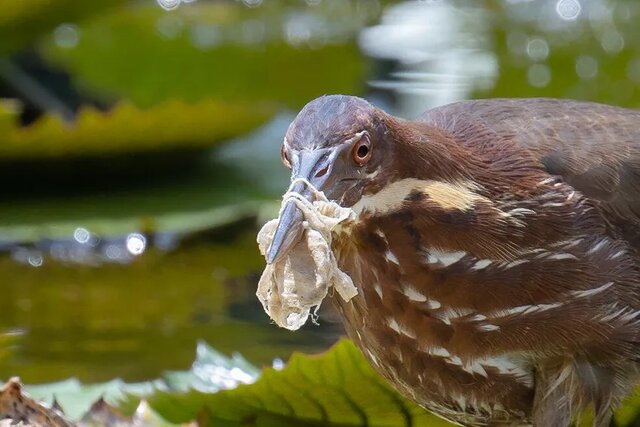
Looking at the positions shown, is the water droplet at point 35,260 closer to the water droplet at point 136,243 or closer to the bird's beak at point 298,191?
the water droplet at point 136,243

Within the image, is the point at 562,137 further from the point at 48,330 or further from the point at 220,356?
the point at 48,330

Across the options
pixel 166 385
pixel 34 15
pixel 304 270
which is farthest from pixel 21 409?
pixel 34 15

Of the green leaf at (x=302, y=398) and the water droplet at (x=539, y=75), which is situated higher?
the green leaf at (x=302, y=398)

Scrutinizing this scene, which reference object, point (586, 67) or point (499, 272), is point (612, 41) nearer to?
point (586, 67)

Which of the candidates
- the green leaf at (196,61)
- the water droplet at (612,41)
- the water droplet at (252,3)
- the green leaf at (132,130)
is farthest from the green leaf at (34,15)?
the water droplet at (612,41)

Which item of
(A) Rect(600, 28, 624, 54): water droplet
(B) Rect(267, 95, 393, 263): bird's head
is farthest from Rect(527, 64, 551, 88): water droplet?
(B) Rect(267, 95, 393, 263): bird's head

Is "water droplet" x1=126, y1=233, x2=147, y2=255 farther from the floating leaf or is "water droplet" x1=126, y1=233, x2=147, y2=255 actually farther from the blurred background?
the floating leaf
